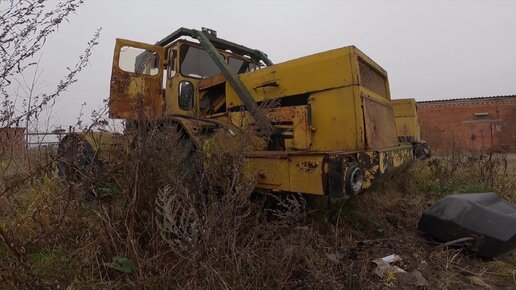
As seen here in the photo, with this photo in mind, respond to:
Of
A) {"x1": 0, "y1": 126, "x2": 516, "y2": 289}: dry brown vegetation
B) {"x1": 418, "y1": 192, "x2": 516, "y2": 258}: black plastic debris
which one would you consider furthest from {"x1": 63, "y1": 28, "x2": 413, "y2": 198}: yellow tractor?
{"x1": 418, "y1": 192, "x2": 516, "y2": 258}: black plastic debris

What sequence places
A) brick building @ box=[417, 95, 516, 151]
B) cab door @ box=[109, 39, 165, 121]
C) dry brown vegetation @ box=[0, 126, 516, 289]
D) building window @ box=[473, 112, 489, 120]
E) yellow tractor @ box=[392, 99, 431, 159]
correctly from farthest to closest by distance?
1. building window @ box=[473, 112, 489, 120]
2. brick building @ box=[417, 95, 516, 151]
3. yellow tractor @ box=[392, 99, 431, 159]
4. cab door @ box=[109, 39, 165, 121]
5. dry brown vegetation @ box=[0, 126, 516, 289]

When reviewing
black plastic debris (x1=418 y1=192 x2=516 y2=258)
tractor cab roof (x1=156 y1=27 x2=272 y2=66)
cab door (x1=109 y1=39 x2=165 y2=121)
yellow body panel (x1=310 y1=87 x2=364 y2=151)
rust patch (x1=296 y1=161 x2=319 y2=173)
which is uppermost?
tractor cab roof (x1=156 y1=27 x2=272 y2=66)

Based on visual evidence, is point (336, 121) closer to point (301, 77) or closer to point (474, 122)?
point (301, 77)

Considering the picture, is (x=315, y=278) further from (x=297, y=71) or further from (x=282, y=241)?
(x=297, y=71)

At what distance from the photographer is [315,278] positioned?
2619 mm

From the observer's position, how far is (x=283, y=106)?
170 inches

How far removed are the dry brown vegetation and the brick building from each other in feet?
74.3

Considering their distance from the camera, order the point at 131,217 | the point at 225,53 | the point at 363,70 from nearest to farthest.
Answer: the point at 131,217
the point at 363,70
the point at 225,53

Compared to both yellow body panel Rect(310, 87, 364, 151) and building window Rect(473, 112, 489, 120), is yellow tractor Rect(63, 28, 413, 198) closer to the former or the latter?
yellow body panel Rect(310, 87, 364, 151)

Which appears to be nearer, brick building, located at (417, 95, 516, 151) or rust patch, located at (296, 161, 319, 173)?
rust patch, located at (296, 161, 319, 173)

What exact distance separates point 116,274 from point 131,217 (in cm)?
41

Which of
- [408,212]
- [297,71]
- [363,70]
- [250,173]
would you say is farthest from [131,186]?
[408,212]

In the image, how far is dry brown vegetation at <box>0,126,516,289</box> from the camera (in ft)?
8.46

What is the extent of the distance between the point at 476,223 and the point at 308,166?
176cm
